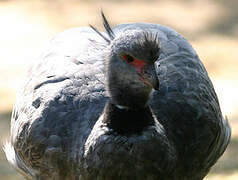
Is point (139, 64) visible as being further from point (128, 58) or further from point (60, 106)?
point (60, 106)

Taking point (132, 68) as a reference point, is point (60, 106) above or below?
below

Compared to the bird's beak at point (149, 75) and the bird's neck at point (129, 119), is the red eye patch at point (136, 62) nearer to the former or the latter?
the bird's beak at point (149, 75)

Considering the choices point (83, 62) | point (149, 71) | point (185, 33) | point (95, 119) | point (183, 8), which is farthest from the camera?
point (183, 8)

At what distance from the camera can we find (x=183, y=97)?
4.59m

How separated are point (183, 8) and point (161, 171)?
4686 millimetres

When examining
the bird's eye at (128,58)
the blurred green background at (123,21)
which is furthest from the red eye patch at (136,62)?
the blurred green background at (123,21)

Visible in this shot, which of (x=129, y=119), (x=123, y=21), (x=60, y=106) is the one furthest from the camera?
(x=123, y=21)

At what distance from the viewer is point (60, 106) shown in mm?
4543

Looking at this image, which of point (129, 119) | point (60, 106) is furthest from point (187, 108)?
point (60, 106)

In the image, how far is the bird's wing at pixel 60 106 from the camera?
445 cm

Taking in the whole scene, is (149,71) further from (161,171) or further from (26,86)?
(26,86)

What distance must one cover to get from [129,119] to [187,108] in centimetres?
61

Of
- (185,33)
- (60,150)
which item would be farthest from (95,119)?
(185,33)

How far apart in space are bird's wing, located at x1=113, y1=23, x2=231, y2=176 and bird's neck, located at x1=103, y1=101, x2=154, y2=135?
337 millimetres
